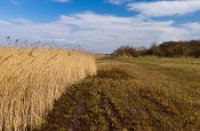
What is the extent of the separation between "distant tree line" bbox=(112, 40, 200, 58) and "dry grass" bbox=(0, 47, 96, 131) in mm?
25675

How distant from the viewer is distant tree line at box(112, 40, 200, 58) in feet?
118

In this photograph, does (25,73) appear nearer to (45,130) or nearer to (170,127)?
(45,130)

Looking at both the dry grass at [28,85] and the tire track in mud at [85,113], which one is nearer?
the dry grass at [28,85]

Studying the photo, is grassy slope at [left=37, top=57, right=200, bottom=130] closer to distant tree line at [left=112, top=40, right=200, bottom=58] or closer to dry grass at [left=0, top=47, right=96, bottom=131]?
dry grass at [left=0, top=47, right=96, bottom=131]

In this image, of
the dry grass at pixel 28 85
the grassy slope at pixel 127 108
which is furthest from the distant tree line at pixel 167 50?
the dry grass at pixel 28 85

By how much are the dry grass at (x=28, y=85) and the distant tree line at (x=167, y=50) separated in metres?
25.7

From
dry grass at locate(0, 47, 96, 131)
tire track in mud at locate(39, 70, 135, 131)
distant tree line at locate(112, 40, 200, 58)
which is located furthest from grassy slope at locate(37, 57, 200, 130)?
distant tree line at locate(112, 40, 200, 58)

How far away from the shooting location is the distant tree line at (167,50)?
36044mm

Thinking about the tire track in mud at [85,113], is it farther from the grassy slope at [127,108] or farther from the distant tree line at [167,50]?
the distant tree line at [167,50]

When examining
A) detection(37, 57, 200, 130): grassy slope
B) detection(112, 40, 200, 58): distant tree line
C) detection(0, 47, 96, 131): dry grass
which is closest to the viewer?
detection(0, 47, 96, 131): dry grass

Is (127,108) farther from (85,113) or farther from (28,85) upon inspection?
(28,85)

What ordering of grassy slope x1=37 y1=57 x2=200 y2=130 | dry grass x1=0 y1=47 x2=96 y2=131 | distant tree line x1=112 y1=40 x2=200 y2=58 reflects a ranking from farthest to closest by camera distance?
distant tree line x1=112 y1=40 x2=200 y2=58, grassy slope x1=37 y1=57 x2=200 y2=130, dry grass x1=0 y1=47 x2=96 y2=131

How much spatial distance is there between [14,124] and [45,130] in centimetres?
87

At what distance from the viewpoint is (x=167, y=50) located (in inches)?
1479
